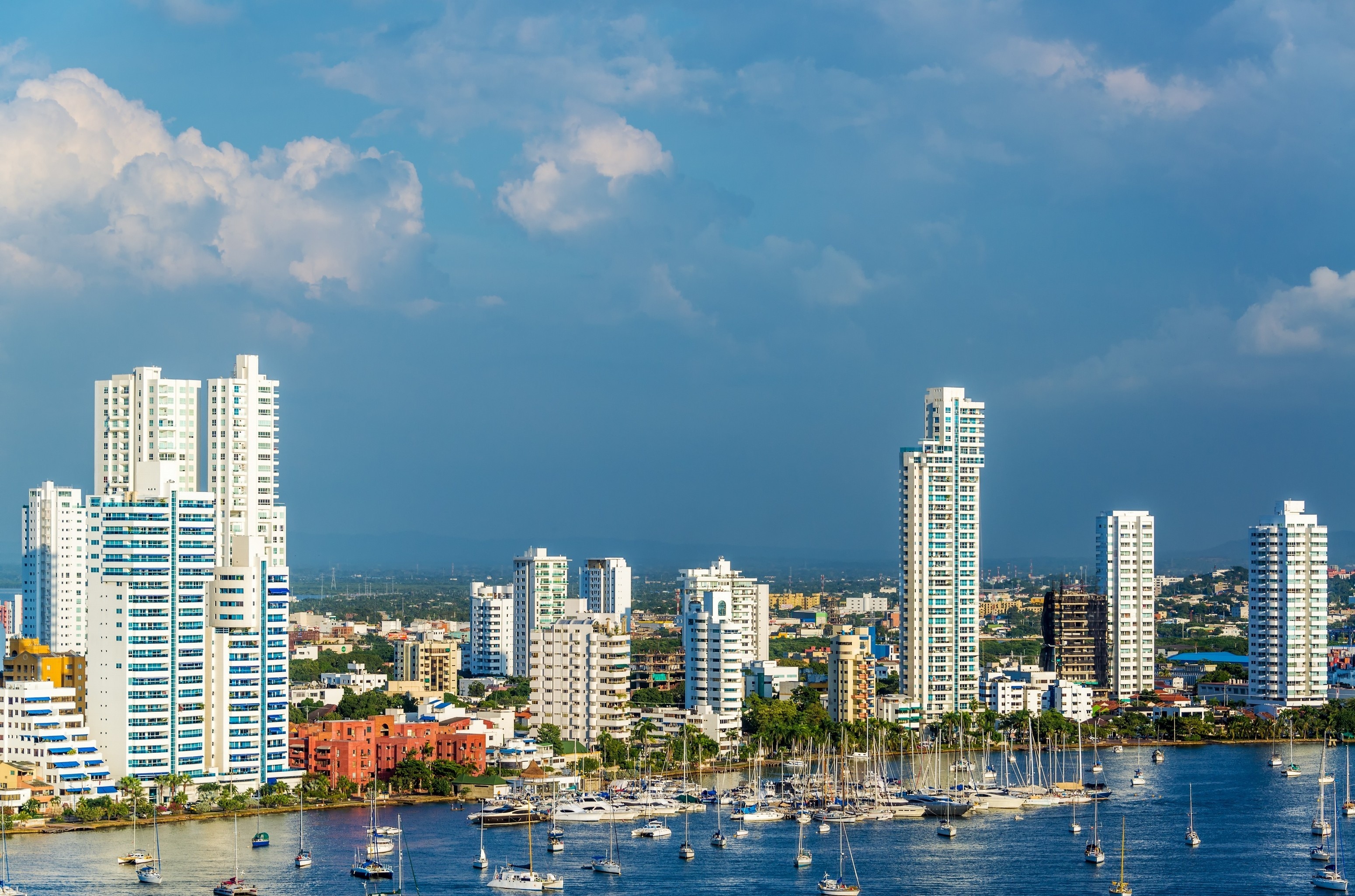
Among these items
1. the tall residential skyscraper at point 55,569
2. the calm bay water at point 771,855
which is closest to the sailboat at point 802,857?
the calm bay water at point 771,855

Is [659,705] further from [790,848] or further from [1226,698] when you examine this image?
[790,848]

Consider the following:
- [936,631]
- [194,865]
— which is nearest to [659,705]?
[936,631]

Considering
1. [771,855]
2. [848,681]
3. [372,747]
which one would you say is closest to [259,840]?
[372,747]

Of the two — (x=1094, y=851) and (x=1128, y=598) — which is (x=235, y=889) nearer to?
(x=1094, y=851)

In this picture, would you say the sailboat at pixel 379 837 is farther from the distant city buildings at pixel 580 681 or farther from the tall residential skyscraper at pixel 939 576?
the tall residential skyscraper at pixel 939 576

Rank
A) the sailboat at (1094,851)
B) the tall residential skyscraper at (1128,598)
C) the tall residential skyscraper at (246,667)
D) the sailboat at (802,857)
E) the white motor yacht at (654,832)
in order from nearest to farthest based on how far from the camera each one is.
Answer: the sailboat at (802,857) < the sailboat at (1094,851) < the white motor yacht at (654,832) < the tall residential skyscraper at (246,667) < the tall residential skyscraper at (1128,598)

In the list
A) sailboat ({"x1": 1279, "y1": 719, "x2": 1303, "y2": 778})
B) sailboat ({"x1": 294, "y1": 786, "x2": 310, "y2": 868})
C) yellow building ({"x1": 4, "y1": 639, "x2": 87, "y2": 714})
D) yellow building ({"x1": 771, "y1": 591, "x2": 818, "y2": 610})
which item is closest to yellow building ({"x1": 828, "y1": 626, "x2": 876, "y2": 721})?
sailboat ({"x1": 1279, "y1": 719, "x2": 1303, "y2": 778})
